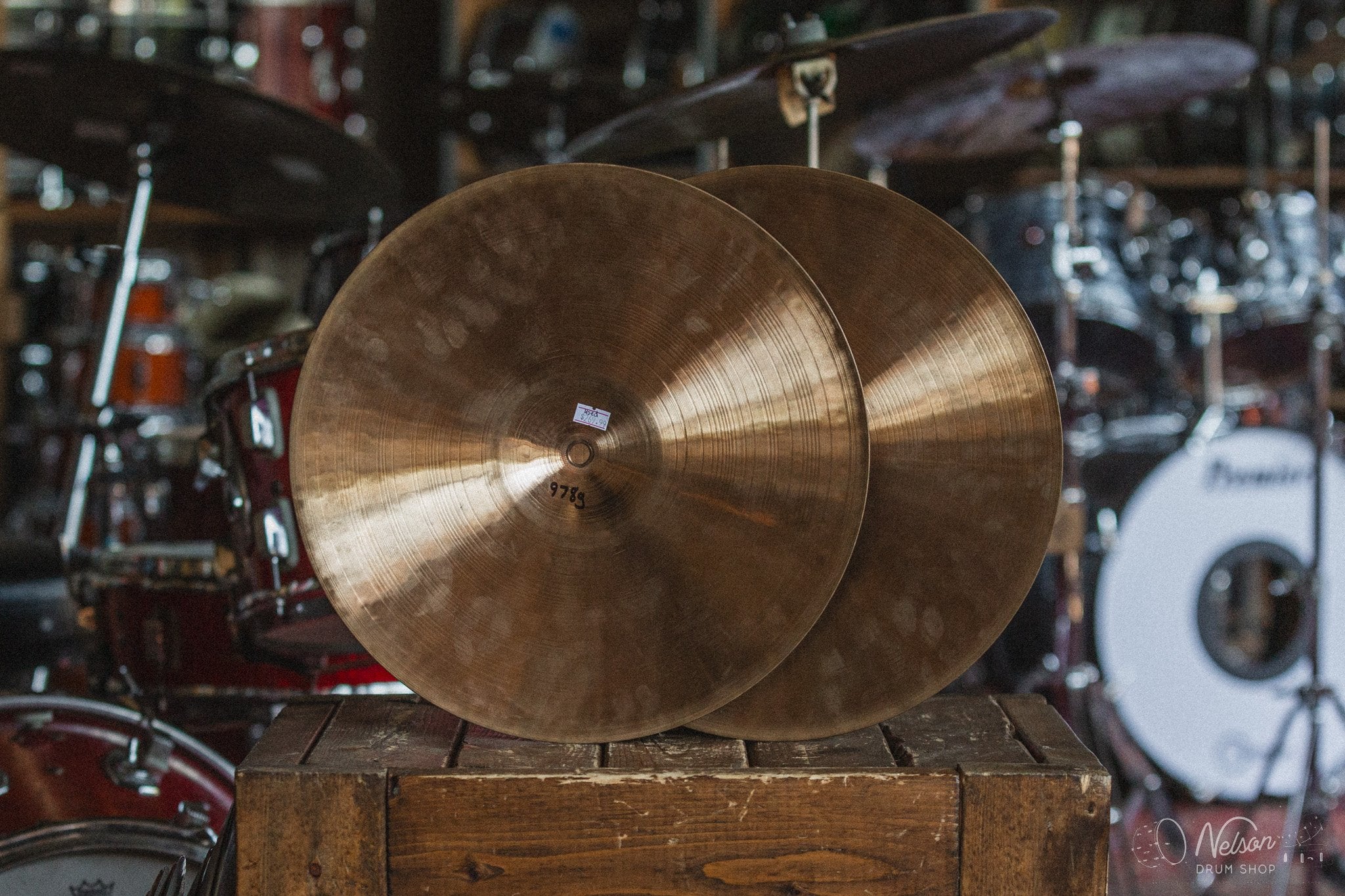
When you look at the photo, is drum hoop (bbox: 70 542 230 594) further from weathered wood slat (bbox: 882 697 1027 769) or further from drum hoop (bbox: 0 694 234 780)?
weathered wood slat (bbox: 882 697 1027 769)

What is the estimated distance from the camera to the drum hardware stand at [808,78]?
4.18 feet

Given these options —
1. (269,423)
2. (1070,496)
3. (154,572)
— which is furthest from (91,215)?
(1070,496)

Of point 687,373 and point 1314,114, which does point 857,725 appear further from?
point 1314,114

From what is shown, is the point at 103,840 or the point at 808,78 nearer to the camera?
the point at 103,840

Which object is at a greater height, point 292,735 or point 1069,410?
point 1069,410

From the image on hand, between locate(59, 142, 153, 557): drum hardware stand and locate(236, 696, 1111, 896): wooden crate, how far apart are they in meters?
1.09

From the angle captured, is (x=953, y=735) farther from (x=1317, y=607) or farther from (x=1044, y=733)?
(x=1317, y=607)

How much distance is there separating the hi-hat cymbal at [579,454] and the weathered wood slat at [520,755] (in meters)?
0.02

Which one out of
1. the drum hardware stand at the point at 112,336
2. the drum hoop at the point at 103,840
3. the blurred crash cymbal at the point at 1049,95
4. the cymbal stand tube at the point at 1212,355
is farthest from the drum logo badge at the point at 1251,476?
the drum hardware stand at the point at 112,336

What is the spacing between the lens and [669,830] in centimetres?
89

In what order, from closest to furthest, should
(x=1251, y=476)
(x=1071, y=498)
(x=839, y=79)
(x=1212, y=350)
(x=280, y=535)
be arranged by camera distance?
(x=280, y=535)
(x=839, y=79)
(x=1071, y=498)
(x=1251, y=476)
(x=1212, y=350)

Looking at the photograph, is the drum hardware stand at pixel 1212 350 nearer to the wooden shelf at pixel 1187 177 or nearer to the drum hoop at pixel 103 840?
the wooden shelf at pixel 1187 177

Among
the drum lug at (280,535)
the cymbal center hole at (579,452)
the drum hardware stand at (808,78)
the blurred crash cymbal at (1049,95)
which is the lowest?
the drum lug at (280,535)

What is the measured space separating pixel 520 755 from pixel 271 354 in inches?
23.5
